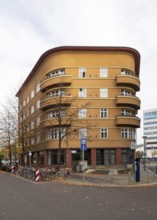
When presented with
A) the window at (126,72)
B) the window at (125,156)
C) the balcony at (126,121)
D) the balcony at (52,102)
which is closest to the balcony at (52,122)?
the balcony at (52,102)

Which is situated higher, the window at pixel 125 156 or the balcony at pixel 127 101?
the balcony at pixel 127 101

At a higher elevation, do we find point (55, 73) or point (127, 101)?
point (55, 73)

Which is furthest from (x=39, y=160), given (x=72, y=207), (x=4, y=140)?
(x=72, y=207)

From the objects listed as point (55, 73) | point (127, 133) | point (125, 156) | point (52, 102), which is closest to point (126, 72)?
point (127, 133)

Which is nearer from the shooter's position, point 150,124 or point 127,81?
point 127,81

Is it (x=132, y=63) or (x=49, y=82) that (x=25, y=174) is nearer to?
(x=49, y=82)

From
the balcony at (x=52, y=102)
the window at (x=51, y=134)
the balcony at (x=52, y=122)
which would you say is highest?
the balcony at (x=52, y=102)

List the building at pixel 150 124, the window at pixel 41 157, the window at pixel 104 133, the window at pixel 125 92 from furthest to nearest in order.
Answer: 1. the building at pixel 150 124
2. the window at pixel 41 157
3. the window at pixel 125 92
4. the window at pixel 104 133

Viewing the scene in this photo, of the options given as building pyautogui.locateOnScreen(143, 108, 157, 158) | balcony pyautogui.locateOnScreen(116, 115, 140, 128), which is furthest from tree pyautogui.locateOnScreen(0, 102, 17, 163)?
building pyautogui.locateOnScreen(143, 108, 157, 158)

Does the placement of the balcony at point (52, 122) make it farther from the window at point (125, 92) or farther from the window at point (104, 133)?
the window at point (125, 92)

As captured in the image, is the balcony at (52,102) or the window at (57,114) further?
the balcony at (52,102)

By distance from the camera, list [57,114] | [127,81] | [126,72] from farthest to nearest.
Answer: [126,72] → [127,81] → [57,114]

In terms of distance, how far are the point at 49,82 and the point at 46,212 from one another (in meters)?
43.6

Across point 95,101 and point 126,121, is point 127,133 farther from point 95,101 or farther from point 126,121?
point 95,101
